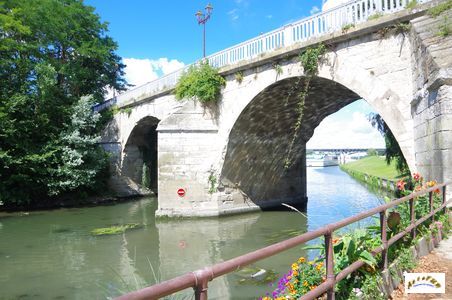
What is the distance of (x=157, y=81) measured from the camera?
1817 centimetres

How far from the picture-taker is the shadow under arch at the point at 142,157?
22688 mm

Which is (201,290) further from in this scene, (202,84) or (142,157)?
(142,157)

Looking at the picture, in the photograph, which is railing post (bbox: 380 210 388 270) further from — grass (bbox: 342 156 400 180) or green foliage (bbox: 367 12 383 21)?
grass (bbox: 342 156 400 180)

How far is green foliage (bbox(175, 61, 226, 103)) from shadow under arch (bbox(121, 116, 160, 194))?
24.4 ft

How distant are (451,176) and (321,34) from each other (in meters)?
5.66

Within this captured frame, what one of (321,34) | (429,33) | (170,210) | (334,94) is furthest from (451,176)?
(170,210)

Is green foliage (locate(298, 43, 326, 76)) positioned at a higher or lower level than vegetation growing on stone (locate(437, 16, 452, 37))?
higher

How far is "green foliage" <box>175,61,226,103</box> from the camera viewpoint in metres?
14.0

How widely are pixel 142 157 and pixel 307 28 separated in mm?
15477

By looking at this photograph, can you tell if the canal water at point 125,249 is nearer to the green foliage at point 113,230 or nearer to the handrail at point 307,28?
the green foliage at point 113,230

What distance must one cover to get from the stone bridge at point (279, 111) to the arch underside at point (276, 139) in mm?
52

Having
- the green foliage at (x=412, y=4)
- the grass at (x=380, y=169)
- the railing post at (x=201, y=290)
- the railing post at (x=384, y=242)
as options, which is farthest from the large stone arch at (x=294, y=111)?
the grass at (x=380, y=169)

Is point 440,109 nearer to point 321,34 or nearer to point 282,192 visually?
point 321,34

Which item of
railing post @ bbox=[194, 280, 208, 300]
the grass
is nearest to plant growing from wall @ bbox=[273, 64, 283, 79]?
railing post @ bbox=[194, 280, 208, 300]
